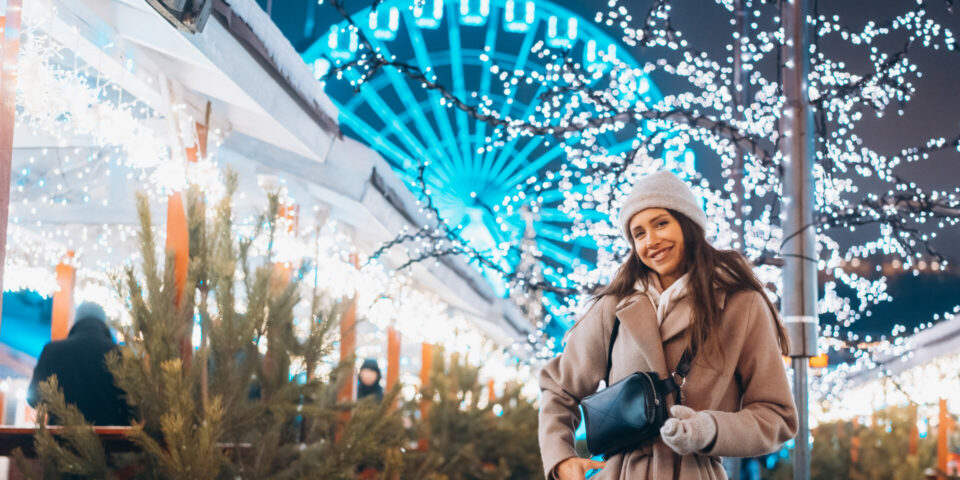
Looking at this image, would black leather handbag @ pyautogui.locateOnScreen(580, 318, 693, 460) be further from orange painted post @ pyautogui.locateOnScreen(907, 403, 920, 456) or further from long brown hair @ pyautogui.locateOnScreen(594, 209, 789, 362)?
orange painted post @ pyautogui.locateOnScreen(907, 403, 920, 456)

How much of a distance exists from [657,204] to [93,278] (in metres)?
9.81

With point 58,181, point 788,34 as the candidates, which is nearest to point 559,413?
point 788,34

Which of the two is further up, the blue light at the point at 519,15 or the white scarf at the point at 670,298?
the blue light at the point at 519,15

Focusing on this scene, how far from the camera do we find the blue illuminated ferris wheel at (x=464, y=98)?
17016mm

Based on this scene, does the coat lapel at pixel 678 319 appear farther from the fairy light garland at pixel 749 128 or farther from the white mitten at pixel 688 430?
the fairy light garland at pixel 749 128

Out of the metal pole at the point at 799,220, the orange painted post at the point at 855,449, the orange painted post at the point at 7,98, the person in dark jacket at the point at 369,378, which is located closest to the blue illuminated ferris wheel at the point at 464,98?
the person in dark jacket at the point at 369,378

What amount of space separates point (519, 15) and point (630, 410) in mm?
17078

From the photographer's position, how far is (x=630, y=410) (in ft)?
6.77

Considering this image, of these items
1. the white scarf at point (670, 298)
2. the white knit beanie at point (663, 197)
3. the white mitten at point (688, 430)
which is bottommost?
the white mitten at point (688, 430)

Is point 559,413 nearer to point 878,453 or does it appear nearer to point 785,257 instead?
point 785,257

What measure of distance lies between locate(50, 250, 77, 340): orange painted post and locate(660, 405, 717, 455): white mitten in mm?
7555

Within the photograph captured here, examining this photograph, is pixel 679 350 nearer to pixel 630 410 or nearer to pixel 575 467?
pixel 630 410

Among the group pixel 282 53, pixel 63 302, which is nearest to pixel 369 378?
pixel 63 302

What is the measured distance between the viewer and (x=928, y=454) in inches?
258
